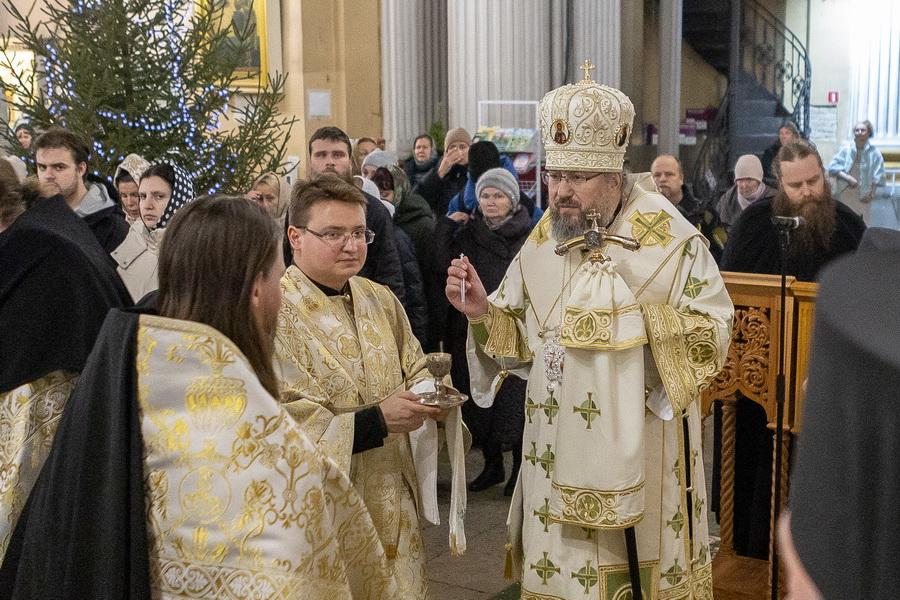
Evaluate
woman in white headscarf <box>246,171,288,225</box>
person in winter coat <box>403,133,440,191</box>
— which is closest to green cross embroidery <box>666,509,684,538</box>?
woman in white headscarf <box>246,171,288,225</box>

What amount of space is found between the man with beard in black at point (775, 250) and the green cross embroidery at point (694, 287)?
165cm

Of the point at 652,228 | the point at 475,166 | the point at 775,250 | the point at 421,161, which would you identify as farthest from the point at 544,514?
the point at 421,161

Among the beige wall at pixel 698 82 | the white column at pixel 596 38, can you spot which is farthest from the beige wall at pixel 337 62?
the beige wall at pixel 698 82

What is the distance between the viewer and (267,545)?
188 cm

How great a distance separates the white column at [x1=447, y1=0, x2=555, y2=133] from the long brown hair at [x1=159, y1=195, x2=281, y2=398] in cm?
901

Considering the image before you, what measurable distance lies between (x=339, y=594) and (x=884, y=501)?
1361 millimetres

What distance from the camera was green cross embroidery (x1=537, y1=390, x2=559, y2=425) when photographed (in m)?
3.21

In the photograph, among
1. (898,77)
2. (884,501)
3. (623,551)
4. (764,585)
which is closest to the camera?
(884,501)

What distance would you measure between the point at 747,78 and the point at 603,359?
48.9ft

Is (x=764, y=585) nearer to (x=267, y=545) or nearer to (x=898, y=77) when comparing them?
(x=267, y=545)

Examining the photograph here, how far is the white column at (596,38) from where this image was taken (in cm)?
1246

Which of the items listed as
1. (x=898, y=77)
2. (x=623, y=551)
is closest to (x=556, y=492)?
(x=623, y=551)

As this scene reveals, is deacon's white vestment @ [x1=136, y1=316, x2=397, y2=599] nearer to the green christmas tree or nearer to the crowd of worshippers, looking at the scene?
the crowd of worshippers

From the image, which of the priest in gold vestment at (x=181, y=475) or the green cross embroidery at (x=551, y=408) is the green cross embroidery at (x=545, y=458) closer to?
the green cross embroidery at (x=551, y=408)
